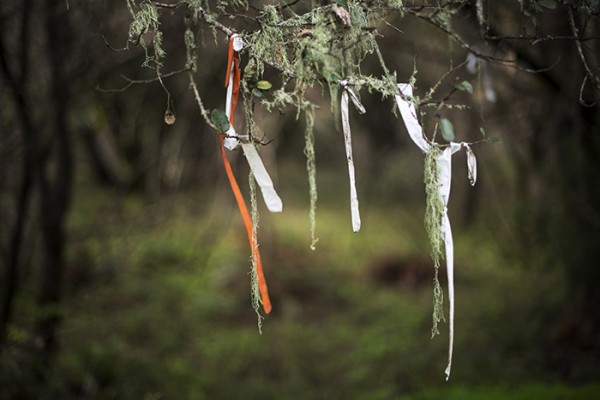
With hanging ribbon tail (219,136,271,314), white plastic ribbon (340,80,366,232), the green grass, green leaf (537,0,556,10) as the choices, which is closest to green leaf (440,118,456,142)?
white plastic ribbon (340,80,366,232)

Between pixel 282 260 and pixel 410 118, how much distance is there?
614 centimetres

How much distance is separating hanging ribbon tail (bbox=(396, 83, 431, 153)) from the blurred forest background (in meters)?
0.48

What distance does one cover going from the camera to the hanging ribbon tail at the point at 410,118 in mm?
1604

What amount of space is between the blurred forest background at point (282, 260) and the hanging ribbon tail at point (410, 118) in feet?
1.56

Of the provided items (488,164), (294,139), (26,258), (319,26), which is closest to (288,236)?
(294,139)

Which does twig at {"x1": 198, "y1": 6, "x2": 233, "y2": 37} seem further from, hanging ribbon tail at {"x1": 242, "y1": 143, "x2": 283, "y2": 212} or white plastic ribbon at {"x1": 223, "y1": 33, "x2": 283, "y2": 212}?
hanging ribbon tail at {"x1": 242, "y1": 143, "x2": 283, "y2": 212}

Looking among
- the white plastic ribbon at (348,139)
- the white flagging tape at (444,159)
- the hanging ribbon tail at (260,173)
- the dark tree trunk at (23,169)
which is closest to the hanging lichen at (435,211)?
the white flagging tape at (444,159)

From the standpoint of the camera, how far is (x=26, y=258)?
3996mm

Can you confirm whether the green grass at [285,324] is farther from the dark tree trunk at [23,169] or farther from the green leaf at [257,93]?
the green leaf at [257,93]

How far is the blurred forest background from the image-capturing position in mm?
3490

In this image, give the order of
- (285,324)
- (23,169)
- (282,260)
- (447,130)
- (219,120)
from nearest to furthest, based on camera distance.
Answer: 1. (219,120)
2. (447,130)
3. (23,169)
4. (285,324)
5. (282,260)

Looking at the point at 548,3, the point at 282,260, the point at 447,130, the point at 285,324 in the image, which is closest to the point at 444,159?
the point at 447,130

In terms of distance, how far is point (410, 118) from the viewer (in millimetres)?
1604

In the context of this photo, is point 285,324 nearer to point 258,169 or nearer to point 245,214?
point 245,214
